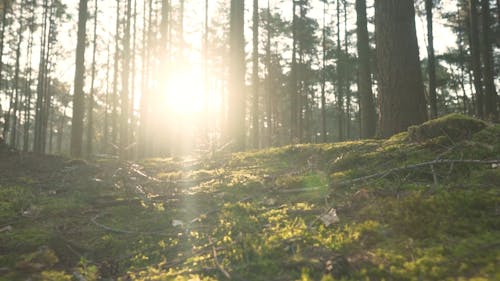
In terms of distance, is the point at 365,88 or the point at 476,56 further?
the point at 476,56

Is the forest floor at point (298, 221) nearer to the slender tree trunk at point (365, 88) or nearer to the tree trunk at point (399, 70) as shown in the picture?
the tree trunk at point (399, 70)

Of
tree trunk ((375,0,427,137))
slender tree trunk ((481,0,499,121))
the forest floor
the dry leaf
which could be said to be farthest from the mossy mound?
slender tree trunk ((481,0,499,121))

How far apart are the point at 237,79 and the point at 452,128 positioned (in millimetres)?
8930

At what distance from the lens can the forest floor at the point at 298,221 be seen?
2.45 meters

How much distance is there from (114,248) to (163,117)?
72.0 feet

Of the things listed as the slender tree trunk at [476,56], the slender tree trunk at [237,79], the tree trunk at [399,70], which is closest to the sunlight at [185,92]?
the slender tree trunk at [237,79]

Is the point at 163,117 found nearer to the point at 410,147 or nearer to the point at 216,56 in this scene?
the point at 216,56

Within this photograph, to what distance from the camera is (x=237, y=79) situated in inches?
497

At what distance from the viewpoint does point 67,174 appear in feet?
23.3

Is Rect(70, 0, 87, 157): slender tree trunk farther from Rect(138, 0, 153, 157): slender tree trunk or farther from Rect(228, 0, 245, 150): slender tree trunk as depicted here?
Rect(138, 0, 153, 157): slender tree trunk

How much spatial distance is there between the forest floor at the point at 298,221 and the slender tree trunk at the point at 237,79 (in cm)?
673

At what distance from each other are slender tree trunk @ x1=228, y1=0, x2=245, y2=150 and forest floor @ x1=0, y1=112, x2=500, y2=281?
6.73m

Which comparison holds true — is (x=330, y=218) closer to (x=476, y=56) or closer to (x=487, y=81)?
(x=487, y=81)

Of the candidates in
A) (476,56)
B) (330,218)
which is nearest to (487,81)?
(476,56)
